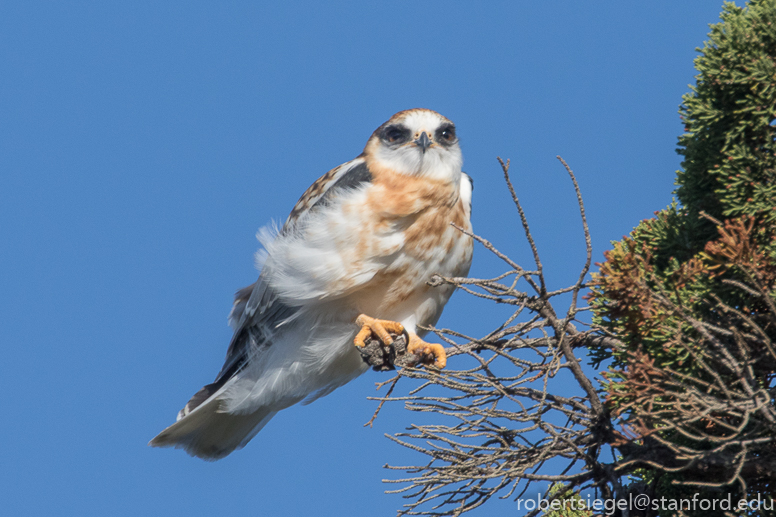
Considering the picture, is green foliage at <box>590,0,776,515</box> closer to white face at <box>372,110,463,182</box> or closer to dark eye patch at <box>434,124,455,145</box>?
white face at <box>372,110,463,182</box>

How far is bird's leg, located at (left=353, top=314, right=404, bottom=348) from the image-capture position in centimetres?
356

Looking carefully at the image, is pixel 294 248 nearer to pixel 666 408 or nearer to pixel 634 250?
pixel 634 250

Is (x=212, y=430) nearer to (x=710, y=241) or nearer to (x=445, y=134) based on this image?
(x=445, y=134)

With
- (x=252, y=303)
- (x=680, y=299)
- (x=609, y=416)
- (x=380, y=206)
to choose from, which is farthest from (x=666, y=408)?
(x=252, y=303)

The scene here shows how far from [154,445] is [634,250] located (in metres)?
2.82

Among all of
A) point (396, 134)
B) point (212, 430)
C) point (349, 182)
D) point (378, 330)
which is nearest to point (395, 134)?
point (396, 134)

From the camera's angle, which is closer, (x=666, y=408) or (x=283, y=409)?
(x=666, y=408)

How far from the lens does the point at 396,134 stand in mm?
3920

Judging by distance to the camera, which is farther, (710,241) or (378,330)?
(378,330)

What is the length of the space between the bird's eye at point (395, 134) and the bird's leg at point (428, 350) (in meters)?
1.02

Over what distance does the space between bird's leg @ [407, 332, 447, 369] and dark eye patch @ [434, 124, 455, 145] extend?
1.03 meters

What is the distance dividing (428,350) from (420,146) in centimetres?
100

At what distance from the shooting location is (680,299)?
2631 millimetres

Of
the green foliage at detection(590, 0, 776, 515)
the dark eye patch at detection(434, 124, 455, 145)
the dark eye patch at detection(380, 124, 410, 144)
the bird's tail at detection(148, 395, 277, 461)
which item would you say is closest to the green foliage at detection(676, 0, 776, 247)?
the green foliage at detection(590, 0, 776, 515)
